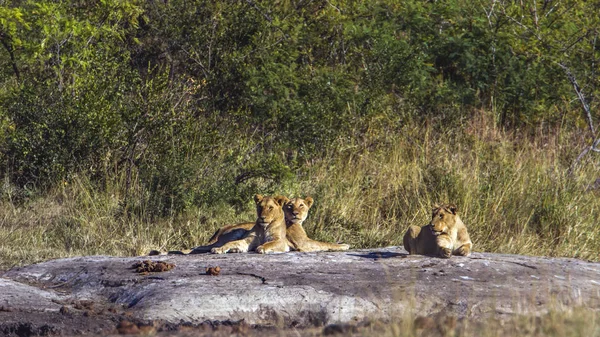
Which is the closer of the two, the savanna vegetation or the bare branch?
the savanna vegetation

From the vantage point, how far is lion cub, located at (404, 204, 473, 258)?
761 cm

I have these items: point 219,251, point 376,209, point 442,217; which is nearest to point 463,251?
point 442,217

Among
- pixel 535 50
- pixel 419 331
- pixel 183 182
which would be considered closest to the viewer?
pixel 419 331

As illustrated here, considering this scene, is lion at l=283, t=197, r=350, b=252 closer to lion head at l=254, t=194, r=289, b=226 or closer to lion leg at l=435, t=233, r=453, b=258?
lion head at l=254, t=194, r=289, b=226

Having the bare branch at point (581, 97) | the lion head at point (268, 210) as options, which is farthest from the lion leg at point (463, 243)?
the bare branch at point (581, 97)

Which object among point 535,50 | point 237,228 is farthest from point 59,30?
point 535,50

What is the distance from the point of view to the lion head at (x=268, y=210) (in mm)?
8875

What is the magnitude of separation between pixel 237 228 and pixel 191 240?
5.03ft

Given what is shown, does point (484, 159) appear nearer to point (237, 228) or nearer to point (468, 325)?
point (237, 228)

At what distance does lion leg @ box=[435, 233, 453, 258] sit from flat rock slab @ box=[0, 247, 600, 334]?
0.44 ft

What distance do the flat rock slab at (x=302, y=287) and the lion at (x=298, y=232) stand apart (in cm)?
63

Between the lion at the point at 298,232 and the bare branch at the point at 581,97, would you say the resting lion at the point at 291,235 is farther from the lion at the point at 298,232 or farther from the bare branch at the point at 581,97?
the bare branch at the point at 581,97

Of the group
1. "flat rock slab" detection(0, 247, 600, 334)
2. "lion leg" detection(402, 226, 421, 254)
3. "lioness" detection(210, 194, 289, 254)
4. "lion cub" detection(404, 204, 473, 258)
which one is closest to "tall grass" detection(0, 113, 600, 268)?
"lioness" detection(210, 194, 289, 254)

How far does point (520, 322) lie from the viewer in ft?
17.5
